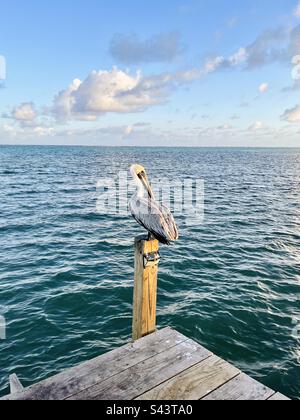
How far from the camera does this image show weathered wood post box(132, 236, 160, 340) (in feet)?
15.5

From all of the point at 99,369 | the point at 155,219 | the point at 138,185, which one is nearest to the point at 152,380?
the point at 99,369

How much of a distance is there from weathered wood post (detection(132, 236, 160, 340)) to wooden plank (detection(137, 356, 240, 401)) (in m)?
0.98

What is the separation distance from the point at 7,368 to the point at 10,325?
A: 1.48 meters

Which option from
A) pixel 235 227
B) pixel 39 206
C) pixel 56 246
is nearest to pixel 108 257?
pixel 56 246

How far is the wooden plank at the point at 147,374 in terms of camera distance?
381cm

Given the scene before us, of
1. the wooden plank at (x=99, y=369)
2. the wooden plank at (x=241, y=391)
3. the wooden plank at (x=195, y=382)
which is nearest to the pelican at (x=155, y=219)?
the wooden plank at (x=99, y=369)

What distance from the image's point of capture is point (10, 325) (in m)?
7.75

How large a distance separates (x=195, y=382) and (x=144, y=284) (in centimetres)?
140

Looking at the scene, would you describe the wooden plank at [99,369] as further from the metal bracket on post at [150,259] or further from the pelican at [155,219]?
the pelican at [155,219]

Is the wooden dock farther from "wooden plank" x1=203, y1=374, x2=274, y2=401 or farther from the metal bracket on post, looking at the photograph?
the metal bracket on post

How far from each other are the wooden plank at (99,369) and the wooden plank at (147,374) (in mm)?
87

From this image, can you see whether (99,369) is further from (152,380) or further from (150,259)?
(150,259)

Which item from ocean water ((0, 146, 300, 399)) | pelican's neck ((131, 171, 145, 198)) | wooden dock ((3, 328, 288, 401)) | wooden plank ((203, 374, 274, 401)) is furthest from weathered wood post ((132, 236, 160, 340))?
ocean water ((0, 146, 300, 399))

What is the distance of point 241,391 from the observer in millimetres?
3828
